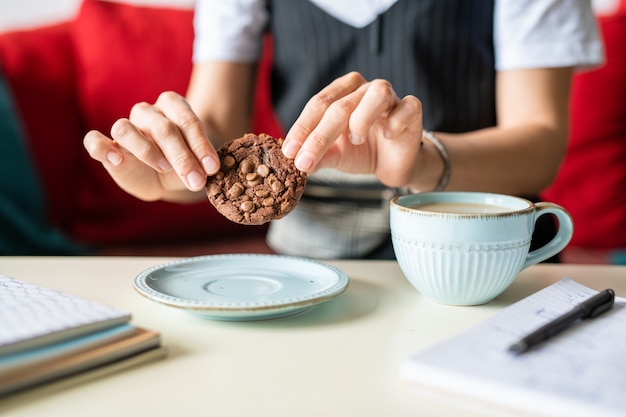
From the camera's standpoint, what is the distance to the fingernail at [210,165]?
2.40 feet

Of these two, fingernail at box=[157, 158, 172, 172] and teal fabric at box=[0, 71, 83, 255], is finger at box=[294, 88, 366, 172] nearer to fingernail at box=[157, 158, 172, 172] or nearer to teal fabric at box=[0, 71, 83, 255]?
fingernail at box=[157, 158, 172, 172]

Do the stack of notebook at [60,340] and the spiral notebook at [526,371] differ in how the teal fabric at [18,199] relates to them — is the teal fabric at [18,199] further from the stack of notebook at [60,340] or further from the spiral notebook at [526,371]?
the spiral notebook at [526,371]

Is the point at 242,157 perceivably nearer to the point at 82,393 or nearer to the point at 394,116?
the point at 394,116

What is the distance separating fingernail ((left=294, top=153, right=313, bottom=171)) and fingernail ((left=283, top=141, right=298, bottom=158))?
0.01 meters

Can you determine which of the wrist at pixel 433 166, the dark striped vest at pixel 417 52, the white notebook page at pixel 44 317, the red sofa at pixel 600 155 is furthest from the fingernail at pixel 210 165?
the red sofa at pixel 600 155

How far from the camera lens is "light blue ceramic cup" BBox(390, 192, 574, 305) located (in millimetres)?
649

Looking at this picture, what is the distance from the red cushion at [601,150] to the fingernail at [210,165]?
1.41 meters

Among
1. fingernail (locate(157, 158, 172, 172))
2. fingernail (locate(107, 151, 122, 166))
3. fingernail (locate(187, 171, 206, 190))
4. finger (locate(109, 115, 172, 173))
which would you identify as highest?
finger (locate(109, 115, 172, 173))


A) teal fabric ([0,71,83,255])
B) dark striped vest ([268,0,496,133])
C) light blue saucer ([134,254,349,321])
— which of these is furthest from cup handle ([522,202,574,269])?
teal fabric ([0,71,83,255])

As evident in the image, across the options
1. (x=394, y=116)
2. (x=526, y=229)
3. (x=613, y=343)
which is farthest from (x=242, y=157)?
(x=613, y=343)

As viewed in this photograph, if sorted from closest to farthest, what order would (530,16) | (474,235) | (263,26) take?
(474,235), (530,16), (263,26)

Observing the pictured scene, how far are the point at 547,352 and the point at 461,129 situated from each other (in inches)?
29.6

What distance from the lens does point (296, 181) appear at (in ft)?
2.41

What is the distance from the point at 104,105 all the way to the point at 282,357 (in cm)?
143
